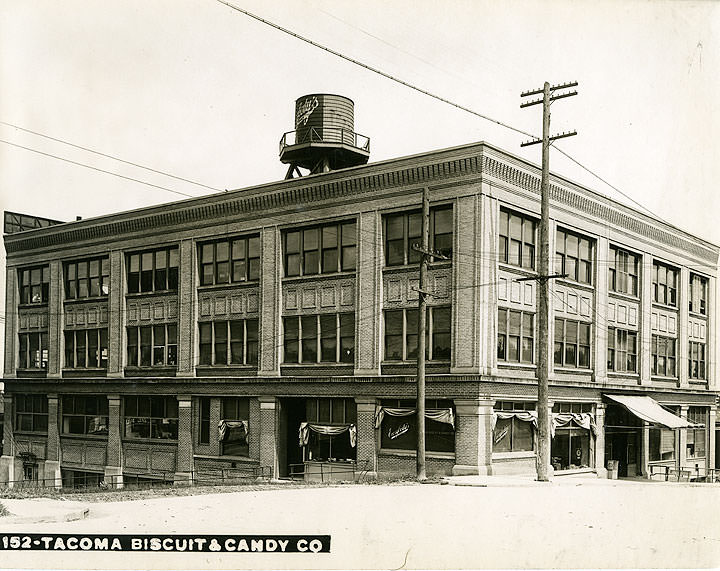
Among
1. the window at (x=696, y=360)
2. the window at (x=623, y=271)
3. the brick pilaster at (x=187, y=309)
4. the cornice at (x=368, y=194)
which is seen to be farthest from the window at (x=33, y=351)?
the window at (x=696, y=360)

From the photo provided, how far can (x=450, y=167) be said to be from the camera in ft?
94.9

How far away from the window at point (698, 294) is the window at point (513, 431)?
1647 cm

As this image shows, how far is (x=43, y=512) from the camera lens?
1714 centimetres

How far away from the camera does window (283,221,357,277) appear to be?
32188mm

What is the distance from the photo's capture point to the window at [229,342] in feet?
116

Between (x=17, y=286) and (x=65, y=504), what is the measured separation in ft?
95.7

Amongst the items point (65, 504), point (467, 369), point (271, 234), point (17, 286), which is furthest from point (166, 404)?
point (65, 504)

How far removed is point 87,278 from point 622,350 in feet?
85.0

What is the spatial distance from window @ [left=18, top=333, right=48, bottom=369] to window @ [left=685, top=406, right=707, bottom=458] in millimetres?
33100

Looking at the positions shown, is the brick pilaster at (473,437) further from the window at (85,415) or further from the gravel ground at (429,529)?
the window at (85,415)

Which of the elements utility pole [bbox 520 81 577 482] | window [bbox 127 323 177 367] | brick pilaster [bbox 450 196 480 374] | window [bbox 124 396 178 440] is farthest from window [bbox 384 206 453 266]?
window [bbox 124 396 178 440]

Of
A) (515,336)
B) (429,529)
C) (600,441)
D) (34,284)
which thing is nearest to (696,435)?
(600,441)

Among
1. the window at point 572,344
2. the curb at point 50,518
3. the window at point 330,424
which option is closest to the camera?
the curb at point 50,518

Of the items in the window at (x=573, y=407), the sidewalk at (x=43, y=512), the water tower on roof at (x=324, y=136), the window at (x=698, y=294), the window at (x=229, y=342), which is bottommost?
the sidewalk at (x=43, y=512)
